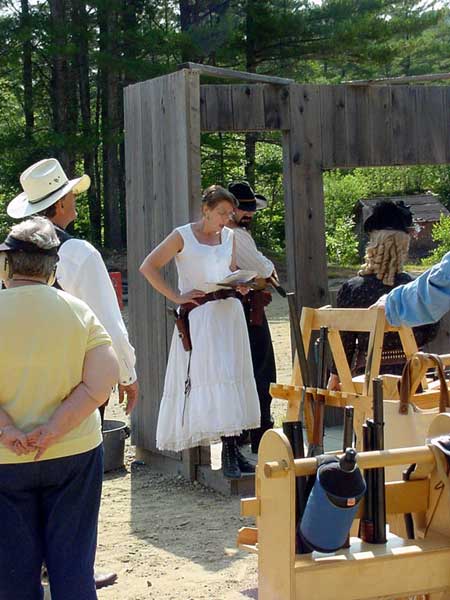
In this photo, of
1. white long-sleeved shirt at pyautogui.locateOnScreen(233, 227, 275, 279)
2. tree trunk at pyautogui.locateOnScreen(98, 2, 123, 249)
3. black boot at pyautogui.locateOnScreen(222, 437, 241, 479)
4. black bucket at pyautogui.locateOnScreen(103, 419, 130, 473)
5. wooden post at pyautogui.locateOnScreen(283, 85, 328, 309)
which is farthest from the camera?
tree trunk at pyautogui.locateOnScreen(98, 2, 123, 249)

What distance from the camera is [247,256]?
21.4 ft

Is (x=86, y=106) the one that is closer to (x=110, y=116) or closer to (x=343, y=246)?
(x=110, y=116)

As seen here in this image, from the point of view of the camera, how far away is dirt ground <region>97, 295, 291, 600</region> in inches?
184

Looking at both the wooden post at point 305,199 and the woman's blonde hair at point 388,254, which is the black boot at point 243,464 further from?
the woman's blonde hair at point 388,254

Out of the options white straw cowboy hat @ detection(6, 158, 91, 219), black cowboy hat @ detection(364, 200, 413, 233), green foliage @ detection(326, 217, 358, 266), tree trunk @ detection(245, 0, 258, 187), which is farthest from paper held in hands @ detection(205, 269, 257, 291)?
green foliage @ detection(326, 217, 358, 266)

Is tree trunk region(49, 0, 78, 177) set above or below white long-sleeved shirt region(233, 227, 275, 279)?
above

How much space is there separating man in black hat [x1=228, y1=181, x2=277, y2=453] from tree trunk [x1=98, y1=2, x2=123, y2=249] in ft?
60.9

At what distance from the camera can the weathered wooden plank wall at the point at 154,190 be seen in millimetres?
6367

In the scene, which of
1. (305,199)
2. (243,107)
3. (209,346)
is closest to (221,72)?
(243,107)

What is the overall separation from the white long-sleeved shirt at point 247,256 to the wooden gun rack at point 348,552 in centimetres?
375

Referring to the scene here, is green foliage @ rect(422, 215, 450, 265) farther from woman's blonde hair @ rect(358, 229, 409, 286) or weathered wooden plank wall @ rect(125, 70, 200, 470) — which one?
woman's blonde hair @ rect(358, 229, 409, 286)

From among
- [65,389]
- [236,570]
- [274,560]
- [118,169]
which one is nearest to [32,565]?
[65,389]

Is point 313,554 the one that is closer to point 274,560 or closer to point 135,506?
point 274,560

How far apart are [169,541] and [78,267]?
172 cm
